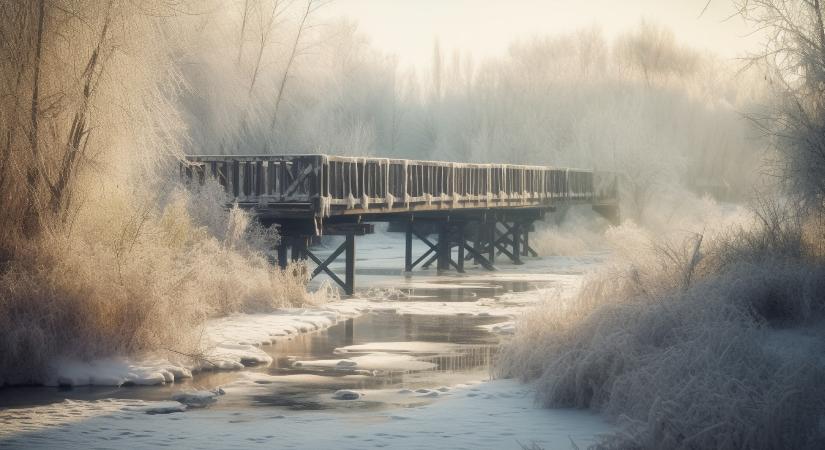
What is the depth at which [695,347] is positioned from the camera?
38.0 ft

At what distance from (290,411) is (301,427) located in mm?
975

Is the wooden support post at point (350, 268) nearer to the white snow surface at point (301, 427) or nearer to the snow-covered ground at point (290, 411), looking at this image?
the snow-covered ground at point (290, 411)

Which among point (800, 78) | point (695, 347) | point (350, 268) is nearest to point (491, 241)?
point (350, 268)

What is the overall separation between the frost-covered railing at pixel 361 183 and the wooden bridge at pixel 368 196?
22mm

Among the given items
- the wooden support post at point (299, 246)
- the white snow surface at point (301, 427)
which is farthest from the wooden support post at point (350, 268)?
the white snow surface at point (301, 427)

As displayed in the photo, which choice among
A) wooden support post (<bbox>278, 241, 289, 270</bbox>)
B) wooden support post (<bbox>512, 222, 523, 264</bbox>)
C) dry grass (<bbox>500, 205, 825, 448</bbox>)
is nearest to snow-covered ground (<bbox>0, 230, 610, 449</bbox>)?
dry grass (<bbox>500, 205, 825, 448</bbox>)

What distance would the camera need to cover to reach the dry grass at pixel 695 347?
1009cm

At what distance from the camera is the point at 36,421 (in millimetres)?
12148

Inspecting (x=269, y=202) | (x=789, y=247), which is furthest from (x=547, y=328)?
(x=269, y=202)

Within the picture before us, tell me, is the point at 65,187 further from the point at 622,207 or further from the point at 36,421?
the point at 622,207

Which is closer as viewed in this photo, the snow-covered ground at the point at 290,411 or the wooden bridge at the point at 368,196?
the snow-covered ground at the point at 290,411

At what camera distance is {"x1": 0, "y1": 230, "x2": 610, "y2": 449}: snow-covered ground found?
11.4 m

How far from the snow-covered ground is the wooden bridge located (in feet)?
21.8

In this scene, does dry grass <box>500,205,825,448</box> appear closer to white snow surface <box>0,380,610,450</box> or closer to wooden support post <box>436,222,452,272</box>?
white snow surface <box>0,380,610,450</box>
